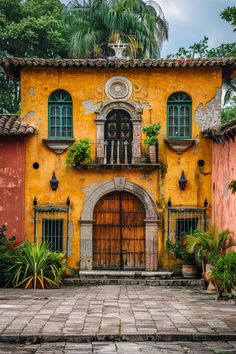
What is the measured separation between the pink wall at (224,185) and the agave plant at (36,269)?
178 inches

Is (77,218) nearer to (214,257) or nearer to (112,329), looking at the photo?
(214,257)

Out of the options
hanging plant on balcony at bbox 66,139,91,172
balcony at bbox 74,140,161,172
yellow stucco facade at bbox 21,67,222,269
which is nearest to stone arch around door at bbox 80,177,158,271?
yellow stucco facade at bbox 21,67,222,269

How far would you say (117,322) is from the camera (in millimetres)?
11672

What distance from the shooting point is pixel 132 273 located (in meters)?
20.5

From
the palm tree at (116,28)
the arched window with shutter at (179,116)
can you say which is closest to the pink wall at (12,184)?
the arched window with shutter at (179,116)

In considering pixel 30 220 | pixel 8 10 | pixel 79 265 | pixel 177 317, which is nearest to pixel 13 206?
pixel 30 220

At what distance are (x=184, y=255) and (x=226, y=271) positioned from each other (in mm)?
5131

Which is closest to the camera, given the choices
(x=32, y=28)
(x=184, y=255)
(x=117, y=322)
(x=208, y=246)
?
(x=117, y=322)

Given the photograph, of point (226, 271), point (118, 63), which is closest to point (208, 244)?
point (226, 271)

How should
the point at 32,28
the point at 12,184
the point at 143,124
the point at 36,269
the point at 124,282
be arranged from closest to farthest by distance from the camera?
the point at 36,269 < the point at 124,282 < the point at 12,184 < the point at 143,124 < the point at 32,28

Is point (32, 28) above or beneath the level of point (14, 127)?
above

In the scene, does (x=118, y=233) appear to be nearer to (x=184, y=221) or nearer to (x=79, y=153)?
(x=184, y=221)

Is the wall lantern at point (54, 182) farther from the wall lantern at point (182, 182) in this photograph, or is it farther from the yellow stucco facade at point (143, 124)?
the wall lantern at point (182, 182)

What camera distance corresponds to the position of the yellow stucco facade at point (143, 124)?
21.3 meters
